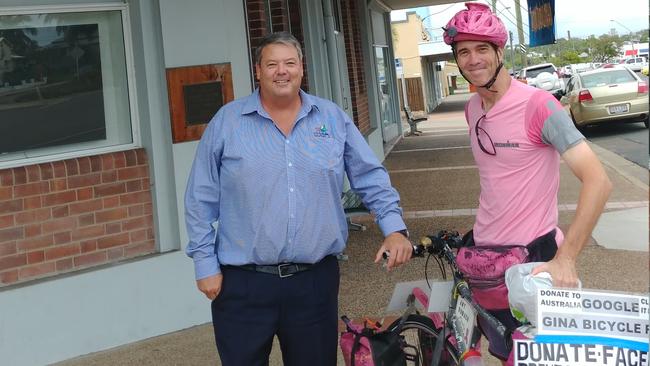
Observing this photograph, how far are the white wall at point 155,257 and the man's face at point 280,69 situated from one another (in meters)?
2.49

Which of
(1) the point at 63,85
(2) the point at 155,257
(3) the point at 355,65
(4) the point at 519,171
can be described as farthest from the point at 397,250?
(3) the point at 355,65

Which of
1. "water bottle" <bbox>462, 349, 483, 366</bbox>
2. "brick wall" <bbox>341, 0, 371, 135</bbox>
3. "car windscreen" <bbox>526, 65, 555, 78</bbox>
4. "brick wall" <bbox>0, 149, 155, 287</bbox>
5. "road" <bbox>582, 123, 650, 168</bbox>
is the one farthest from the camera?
"car windscreen" <bbox>526, 65, 555, 78</bbox>

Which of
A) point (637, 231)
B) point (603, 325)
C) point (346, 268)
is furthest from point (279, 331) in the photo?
point (637, 231)

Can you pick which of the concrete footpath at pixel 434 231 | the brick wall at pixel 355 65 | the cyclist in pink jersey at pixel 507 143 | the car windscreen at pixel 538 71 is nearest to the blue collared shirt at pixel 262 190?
the cyclist in pink jersey at pixel 507 143

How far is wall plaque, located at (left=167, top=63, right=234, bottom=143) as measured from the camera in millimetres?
5371

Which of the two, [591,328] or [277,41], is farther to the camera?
[277,41]

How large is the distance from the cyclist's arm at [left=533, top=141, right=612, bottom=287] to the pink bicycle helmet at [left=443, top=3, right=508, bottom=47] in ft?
1.83

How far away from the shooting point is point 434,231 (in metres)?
8.35

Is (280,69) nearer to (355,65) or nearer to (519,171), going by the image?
(519,171)

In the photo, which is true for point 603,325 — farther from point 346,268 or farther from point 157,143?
point 346,268

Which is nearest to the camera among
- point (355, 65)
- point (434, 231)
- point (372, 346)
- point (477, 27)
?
point (477, 27)

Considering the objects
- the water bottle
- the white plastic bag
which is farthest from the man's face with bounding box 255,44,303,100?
the water bottle

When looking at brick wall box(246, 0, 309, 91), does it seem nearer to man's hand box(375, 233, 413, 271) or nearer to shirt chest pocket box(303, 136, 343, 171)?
shirt chest pocket box(303, 136, 343, 171)

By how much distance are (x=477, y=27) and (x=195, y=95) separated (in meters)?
3.04
